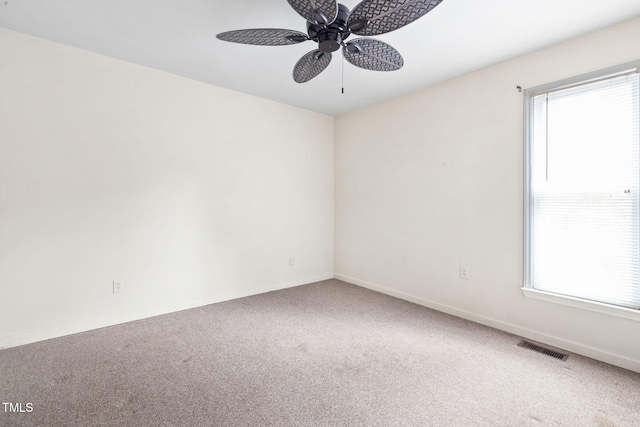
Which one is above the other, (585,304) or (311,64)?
(311,64)

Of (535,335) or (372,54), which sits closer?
(372,54)

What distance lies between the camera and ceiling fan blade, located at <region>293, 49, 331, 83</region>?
1.96 meters

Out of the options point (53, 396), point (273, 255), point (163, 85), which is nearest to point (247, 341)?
point (53, 396)

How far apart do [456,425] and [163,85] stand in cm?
366

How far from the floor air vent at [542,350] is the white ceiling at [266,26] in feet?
8.01

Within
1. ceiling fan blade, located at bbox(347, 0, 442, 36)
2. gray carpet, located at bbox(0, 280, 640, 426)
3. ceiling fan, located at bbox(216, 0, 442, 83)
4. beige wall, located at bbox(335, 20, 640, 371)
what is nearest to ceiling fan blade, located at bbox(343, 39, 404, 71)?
ceiling fan, located at bbox(216, 0, 442, 83)

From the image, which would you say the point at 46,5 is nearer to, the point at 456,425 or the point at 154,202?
the point at 154,202

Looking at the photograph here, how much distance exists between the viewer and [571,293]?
93.6 inches

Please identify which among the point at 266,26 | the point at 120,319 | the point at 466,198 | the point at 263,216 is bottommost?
the point at 120,319

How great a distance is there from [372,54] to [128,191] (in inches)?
99.0

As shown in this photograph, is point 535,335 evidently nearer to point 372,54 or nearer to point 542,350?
point 542,350

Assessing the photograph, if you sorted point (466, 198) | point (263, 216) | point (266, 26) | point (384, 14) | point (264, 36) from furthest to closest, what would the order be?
point (263, 216) < point (466, 198) < point (266, 26) < point (264, 36) < point (384, 14)

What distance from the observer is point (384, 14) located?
1.48m

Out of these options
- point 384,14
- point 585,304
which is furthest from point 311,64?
point 585,304
